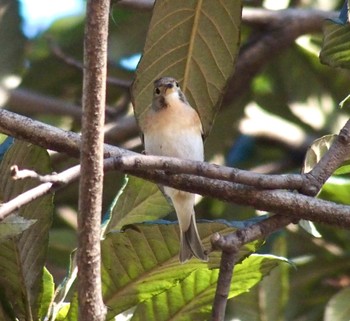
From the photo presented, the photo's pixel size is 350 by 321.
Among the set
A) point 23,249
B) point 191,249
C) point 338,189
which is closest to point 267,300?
point 338,189

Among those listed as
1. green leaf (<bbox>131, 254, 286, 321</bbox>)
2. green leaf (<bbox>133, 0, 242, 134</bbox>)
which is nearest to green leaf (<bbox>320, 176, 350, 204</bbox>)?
green leaf (<bbox>133, 0, 242, 134</bbox>)

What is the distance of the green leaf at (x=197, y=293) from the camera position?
2.41 meters

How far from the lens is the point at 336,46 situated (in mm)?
2611

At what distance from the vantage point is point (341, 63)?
2646 millimetres

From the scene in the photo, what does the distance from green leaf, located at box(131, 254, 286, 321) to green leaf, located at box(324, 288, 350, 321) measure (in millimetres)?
715

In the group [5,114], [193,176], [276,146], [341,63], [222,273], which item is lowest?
[222,273]

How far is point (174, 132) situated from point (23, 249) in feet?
3.34

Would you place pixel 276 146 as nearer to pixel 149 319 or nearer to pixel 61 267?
pixel 61 267

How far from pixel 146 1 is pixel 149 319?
1910 millimetres

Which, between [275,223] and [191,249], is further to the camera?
[191,249]

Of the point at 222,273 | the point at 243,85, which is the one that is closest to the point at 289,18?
the point at 243,85

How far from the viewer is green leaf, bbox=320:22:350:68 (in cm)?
257

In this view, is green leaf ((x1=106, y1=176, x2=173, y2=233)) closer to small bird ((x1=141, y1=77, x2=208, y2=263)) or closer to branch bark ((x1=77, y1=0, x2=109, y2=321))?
small bird ((x1=141, y1=77, x2=208, y2=263))

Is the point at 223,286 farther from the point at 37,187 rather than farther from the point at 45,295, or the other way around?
the point at 45,295
